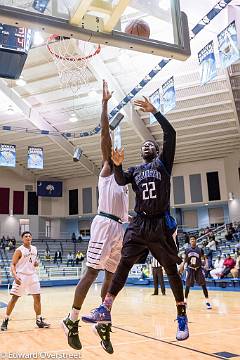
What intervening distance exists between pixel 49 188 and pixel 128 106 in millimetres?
14572

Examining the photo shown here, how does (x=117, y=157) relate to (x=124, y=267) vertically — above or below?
above

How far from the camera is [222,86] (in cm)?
1794

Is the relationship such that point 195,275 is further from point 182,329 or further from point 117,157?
point 117,157

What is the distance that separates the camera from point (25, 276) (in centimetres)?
689

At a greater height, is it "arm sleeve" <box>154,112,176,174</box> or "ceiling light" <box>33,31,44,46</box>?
"ceiling light" <box>33,31,44,46</box>

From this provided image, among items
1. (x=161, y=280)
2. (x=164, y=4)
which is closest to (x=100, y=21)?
(x=164, y=4)

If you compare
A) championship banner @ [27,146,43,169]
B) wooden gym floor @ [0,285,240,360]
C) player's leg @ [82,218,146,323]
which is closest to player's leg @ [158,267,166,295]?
wooden gym floor @ [0,285,240,360]

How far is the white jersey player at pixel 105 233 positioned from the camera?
355 centimetres

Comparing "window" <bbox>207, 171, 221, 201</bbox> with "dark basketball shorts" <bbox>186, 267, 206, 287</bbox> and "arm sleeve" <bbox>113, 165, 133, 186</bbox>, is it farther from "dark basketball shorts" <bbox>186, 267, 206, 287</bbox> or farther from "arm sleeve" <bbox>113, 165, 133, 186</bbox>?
"arm sleeve" <bbox>113, 165, 133, 186</bbox>

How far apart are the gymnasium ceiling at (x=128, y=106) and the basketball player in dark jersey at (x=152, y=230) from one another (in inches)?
290

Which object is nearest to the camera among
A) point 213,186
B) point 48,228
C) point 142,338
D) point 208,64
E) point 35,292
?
point 142,338

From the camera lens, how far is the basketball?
445 centimetres

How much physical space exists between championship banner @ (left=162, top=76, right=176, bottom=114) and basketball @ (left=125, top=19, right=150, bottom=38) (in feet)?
24.5

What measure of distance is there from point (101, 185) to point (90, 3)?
6.07ft
